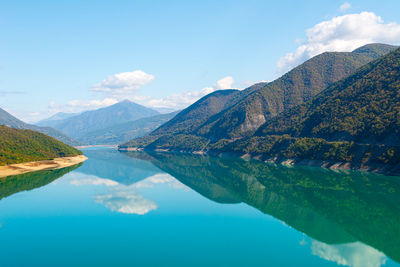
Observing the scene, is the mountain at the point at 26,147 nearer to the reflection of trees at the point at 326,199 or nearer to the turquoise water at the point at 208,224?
the turquoise water at the point at 208,224

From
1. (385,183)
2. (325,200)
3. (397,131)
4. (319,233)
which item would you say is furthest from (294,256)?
(397,131)

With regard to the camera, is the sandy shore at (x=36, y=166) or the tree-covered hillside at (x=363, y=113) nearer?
the tree-covered hillside at (x=363, y=113)

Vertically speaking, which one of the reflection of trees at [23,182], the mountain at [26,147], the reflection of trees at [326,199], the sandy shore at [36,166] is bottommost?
the reflection of trees at [326,199]

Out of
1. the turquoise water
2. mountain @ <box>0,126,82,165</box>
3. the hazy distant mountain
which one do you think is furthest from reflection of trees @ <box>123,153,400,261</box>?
mountain @ <box>0,126,82,165</box>

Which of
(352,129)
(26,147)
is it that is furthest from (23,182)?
(352,129)

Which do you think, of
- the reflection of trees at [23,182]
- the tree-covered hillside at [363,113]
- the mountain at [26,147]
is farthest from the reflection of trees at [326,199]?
the mountain at [26,147]

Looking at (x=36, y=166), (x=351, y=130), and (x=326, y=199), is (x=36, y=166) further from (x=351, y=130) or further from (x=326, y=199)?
(x=351, y=130)

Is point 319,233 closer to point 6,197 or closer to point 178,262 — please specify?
point 178,262
